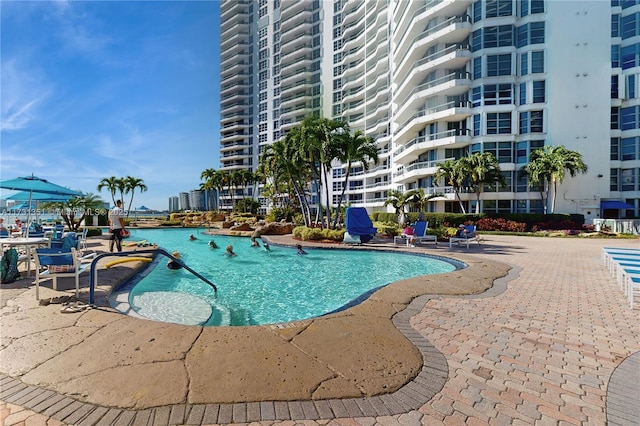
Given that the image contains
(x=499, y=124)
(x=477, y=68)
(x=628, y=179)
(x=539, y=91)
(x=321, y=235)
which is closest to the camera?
(x=321, y=235)

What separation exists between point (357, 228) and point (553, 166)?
20.5 metres

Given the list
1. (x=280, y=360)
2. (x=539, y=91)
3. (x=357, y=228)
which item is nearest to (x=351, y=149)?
(x=357, y=228)

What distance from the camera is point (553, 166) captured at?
1026 inches

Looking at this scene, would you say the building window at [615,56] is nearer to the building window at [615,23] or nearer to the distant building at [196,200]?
the building window at [615,23]

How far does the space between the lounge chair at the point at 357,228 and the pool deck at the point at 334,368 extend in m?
11.1

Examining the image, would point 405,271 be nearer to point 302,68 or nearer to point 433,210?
point 433,210

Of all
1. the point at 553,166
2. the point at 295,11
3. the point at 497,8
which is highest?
the point at 295,11

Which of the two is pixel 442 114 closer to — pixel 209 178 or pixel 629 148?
pixel 629 148

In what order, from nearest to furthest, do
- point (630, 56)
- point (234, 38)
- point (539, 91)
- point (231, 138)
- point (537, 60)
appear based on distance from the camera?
point (537, 60), point (539, 91), point (630, 56), point (231, 138), point (234, 38)

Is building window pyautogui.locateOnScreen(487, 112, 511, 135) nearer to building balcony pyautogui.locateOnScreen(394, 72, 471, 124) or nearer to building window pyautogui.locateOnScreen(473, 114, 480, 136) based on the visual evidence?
building window pyautogui.locateOnScreen(473, 114, 480, 136)

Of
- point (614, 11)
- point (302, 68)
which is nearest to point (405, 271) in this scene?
point (614, 11)

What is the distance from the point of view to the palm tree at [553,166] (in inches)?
1020

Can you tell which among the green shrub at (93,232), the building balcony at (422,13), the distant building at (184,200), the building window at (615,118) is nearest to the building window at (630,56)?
the building window at (615,118)

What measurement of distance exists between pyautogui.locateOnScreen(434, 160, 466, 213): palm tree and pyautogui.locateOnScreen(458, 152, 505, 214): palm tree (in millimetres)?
480
